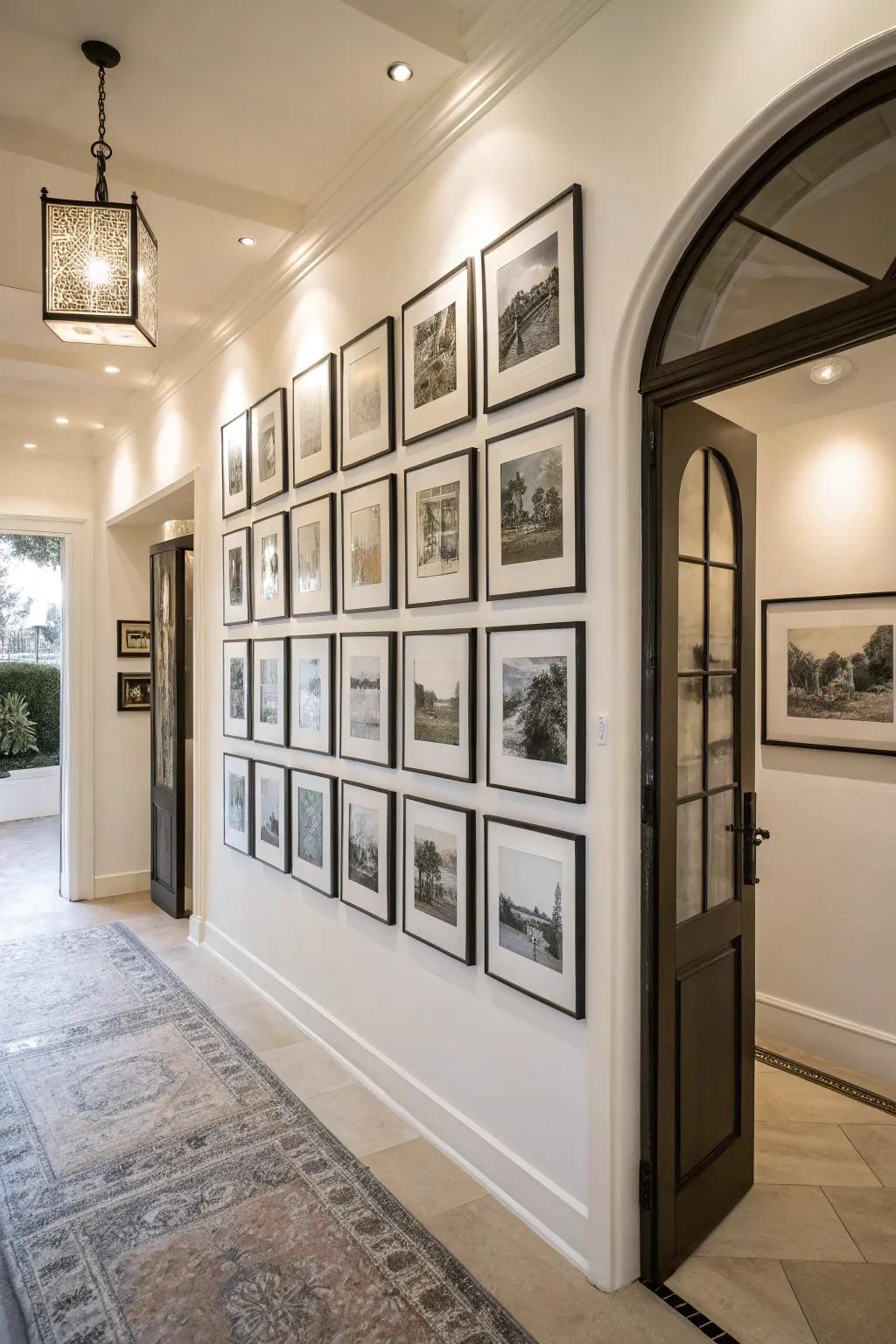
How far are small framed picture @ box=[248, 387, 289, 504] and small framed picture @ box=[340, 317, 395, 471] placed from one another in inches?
19.8

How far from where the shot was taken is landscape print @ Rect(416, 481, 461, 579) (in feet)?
8.09

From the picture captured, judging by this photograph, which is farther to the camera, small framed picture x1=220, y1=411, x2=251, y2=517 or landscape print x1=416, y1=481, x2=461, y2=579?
small framed picture x1=220, y1=411, x2=251, y2=517

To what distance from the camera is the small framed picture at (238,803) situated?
3.88 meters

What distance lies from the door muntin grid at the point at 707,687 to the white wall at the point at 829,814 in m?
0.96

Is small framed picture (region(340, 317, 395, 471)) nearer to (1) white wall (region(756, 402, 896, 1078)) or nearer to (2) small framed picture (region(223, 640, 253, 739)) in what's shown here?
(2) small framed picture (region(223, 640, 253, 739))

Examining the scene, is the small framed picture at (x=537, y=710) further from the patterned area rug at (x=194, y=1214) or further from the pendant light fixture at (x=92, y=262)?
the pendant light fixture at (x=92, y=262)

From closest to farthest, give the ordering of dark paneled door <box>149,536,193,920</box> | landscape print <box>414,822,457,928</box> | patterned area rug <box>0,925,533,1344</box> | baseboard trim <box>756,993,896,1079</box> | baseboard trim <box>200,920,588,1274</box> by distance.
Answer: patterned area rug <box>0,925,533,1344</box> → baseboard trim <box>200,920,588,1274</box> → landscape print <box>414,822,457,928</box> → baseboard trim <box>756,993,896,1079</box> → dark paneled door <box>149,536,193,920</box>

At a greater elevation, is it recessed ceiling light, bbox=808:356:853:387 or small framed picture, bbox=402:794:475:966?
recessed ceiling light, bbox=808:356:853:387

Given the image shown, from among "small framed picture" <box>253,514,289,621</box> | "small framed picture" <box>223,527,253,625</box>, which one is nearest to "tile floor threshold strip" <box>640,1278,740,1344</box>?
"small framed picture" <box>253,514,289,621</box>

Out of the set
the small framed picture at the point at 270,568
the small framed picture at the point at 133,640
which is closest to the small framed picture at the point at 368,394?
the small framed picture at the point at 270,568

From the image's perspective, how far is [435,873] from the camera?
2.58m

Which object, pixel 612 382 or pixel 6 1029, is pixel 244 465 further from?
pixel 6 1029

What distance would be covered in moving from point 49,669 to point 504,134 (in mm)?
9366

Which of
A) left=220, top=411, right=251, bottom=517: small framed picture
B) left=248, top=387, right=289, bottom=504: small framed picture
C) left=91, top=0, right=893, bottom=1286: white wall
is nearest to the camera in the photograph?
left=91, top=0, right=893, bottom=1286: white wall
